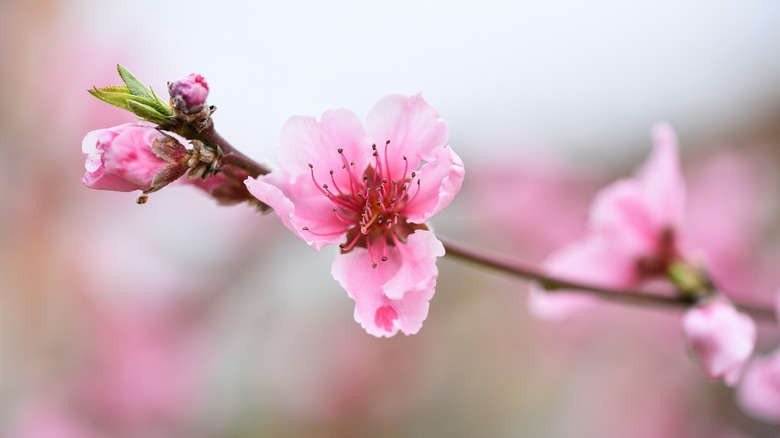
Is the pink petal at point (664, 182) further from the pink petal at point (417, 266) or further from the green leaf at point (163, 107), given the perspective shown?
the green leaf at point (163, 107)

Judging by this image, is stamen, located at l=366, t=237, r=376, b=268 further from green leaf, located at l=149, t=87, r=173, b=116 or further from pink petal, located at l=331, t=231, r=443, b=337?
green leaf, located at l=149, t=87, r=173, b=116

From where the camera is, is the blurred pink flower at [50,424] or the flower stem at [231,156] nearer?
the flower stem at [231,156]

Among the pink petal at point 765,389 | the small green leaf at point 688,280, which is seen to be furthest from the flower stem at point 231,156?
the pink petal at point 765,389

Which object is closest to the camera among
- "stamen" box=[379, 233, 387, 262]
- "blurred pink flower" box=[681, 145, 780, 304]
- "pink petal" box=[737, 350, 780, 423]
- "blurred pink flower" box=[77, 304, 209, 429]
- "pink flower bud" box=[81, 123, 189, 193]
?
"pink flower bud" box=[81, 123, 189, 193]

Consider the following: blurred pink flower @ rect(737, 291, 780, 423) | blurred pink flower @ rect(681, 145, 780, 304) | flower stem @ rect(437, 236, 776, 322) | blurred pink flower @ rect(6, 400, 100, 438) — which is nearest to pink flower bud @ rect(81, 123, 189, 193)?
flower stem @ rect(437, 236, 776, 322)

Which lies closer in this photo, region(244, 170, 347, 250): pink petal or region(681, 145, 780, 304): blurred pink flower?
region(244, 170, 347, 250): pink petal

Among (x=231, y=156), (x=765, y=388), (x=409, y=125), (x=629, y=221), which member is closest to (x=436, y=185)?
(x=409, y=125)

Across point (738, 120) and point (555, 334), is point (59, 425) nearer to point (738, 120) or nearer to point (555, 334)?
point (555, 334)
